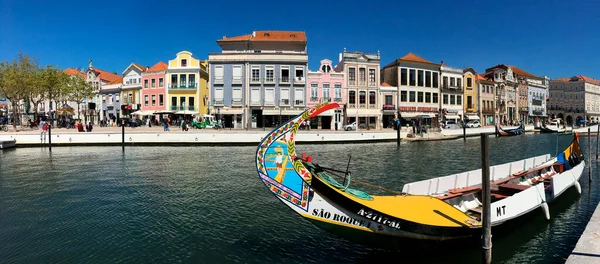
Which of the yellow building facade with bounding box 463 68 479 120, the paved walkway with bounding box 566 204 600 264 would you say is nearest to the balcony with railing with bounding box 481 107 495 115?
the yellow building facade with bounding box 463 68 479 120

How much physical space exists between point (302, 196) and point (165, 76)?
48.5 metres

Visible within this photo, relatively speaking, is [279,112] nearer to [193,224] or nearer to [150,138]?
[150,138]

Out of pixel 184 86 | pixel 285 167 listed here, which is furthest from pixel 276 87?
pixel 285 167

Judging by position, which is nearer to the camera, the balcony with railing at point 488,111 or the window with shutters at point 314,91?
the window with shutters at point 314,91

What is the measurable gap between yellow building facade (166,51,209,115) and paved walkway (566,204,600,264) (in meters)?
47.4

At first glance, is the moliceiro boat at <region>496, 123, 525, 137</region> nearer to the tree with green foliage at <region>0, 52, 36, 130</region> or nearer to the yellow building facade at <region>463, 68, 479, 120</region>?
the yellow building facade at <region>463, 68, 479, 120</region>

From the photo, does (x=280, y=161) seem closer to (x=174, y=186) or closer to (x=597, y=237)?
(x=597, y=237)

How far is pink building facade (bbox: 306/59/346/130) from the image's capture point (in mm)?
48656

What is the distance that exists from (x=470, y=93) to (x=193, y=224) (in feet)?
206

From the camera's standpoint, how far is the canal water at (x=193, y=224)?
26.7 feet

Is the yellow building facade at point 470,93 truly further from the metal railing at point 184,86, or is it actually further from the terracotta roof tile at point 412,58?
the metal railing at point 184,86

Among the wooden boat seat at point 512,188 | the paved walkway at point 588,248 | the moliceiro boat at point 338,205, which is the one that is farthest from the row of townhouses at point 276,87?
the paved walkway at point 588,248

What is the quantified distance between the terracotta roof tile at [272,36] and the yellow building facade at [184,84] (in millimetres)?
5600

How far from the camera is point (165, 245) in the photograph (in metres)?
8.89
